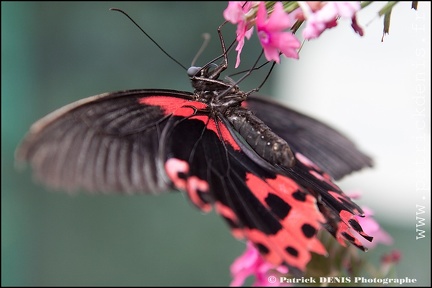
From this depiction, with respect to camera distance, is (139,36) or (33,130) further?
(139,36)

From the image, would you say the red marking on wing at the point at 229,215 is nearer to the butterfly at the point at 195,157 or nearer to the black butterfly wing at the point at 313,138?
the butterfly at the point at 195,157

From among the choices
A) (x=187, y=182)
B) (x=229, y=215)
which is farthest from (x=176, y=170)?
(x=229, y=215)

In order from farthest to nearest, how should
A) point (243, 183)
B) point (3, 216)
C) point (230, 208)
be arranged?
point (3, 216) < point (243, 183) < point (230, 208)

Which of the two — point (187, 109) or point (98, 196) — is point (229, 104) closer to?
point (187, 109)

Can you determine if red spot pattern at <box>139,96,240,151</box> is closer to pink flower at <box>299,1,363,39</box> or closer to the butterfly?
the butterfly

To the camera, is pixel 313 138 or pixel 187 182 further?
pixel 313 138

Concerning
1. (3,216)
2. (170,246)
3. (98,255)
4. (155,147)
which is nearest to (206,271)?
(170,246)

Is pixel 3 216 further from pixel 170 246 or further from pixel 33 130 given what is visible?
pixel 33 130
